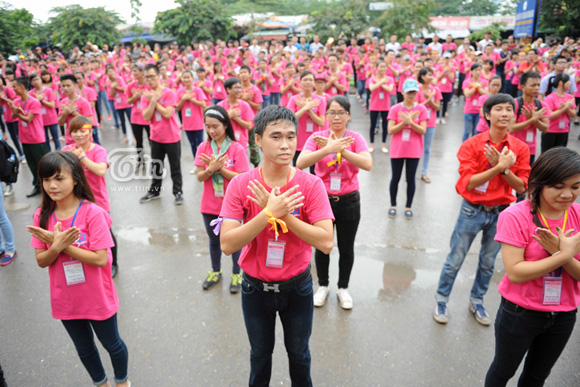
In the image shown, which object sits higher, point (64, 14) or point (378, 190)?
point (64, 14)

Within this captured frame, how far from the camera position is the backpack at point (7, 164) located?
443 cm

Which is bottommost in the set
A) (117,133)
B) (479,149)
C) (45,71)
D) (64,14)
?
(117,133)

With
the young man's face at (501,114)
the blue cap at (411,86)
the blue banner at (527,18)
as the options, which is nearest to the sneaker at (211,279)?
the young man's face at (501,114)

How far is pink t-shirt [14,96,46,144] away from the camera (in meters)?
6.52

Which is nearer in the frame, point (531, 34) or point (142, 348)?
point (142, 348)

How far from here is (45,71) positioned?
9.30 metres

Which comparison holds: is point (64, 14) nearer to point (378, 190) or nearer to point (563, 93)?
point (378, 190)

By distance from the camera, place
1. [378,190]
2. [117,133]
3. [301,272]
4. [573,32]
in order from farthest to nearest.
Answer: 1. [573,32]
2. [117,133]
3. [378,190]
4. [301,272]

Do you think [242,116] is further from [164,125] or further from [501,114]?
[501,114]

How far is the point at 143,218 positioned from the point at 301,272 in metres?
4.54

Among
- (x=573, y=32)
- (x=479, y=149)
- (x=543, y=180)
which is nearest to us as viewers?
(x=543, y=180)

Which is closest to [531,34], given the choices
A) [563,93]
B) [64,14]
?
[563,93]

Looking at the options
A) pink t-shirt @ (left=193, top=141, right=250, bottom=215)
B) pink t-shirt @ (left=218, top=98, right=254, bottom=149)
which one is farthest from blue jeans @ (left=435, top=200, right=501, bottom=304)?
pink t-shirt @ (left=218, top=98, right=254, bottom=149)

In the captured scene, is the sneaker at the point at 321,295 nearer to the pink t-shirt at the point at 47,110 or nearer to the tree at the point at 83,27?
the pink t-shirt at the point at 47,110
